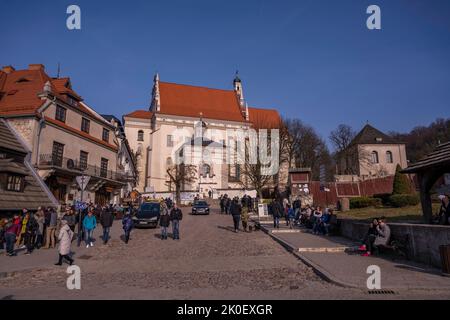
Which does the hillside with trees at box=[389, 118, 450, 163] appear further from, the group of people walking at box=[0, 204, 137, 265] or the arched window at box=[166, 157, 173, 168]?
the group of people walking at box=[0, 204, 137, 265]

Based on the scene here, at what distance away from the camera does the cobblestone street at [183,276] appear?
21.6 ft

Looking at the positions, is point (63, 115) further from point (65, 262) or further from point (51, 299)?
point (51, 299)

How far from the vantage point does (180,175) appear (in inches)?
2169

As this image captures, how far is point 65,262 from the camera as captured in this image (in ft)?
36.1

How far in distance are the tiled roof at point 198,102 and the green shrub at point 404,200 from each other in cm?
5137

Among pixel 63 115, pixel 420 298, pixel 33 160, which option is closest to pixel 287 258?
pixel 420 298

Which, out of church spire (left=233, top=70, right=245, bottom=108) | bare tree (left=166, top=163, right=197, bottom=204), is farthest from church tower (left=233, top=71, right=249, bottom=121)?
bare tree (left=166, top=163, right=197, bottom=204)

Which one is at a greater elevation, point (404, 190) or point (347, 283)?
point (404, 190)

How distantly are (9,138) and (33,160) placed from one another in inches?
94.3

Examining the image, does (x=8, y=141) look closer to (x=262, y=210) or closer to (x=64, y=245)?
(x=64, y=245)

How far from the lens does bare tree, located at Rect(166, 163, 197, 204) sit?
5422 cm

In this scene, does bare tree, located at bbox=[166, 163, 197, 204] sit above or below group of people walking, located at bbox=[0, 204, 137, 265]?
above

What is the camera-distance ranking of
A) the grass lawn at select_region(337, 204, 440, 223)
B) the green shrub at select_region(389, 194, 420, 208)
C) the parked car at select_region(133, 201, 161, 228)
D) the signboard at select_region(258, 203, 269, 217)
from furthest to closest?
the signboard at select_region(258, 203, 269, 217) → the green shrub at select_region(389, 194, 420, 208) → the parked car at select_region(133, 201, 161, 228) → the grass lawn at select_region(337, 204, 440, 223)

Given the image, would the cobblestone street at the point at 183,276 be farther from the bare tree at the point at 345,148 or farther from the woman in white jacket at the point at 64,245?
the bare tree at the point at 345,148
